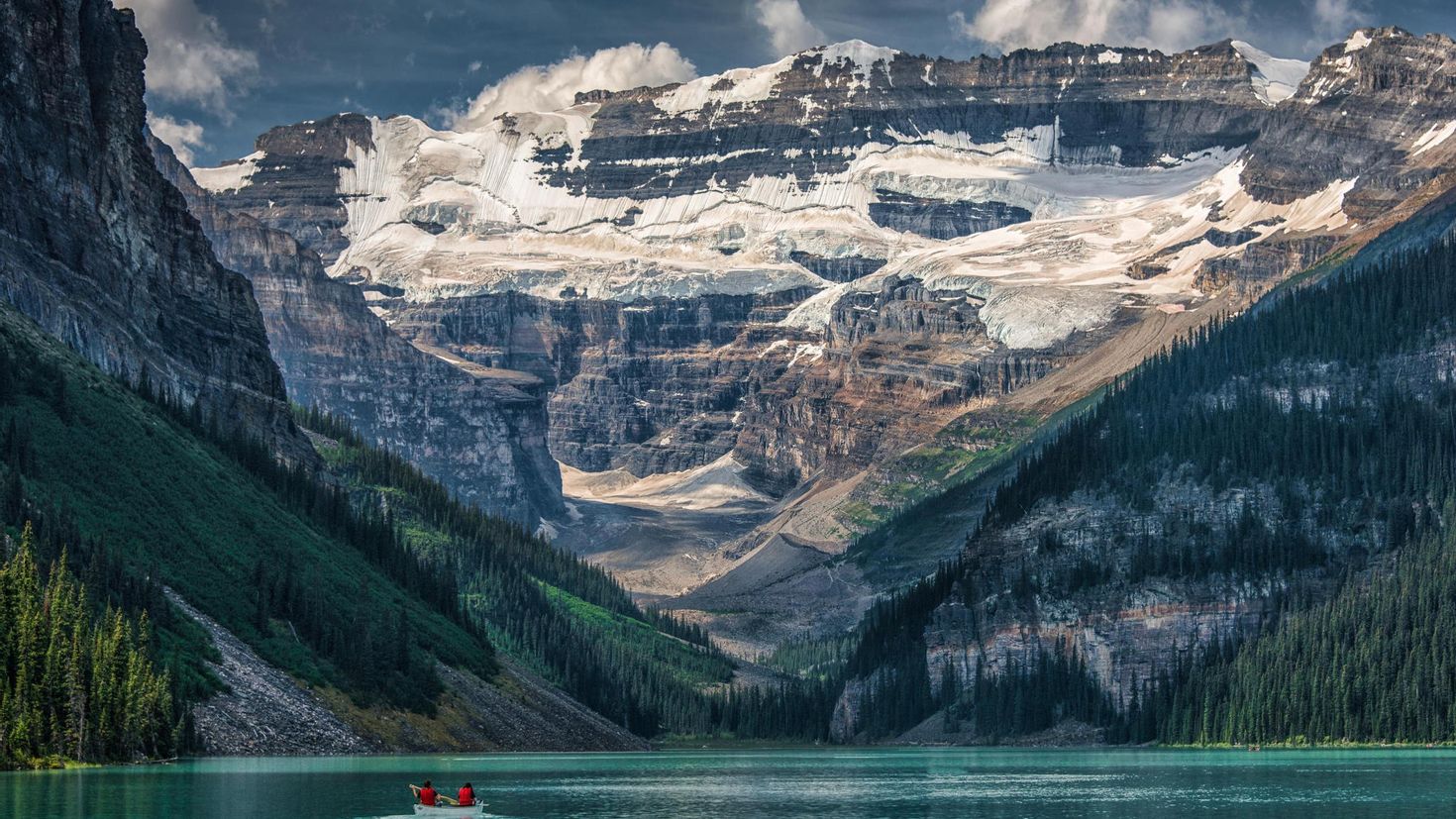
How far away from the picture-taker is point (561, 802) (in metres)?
184

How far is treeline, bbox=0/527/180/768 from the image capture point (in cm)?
17762

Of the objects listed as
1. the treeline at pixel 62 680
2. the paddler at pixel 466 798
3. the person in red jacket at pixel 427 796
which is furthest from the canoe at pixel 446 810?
the treeline at pixel 62 680

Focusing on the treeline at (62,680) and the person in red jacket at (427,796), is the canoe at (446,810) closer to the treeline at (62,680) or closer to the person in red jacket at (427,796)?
the person in red jacket at (427,796)

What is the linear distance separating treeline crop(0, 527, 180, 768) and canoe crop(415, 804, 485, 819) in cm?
3224

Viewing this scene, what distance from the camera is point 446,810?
165m

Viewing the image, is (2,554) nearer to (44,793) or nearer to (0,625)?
(0,625)

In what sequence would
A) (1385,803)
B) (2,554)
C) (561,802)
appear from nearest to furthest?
(1385,803) < (561,802) < (2,554)

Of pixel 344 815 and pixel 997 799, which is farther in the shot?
pixel 997 799

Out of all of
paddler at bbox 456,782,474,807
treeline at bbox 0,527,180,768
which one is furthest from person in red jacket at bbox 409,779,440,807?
treeline at bbox 0,527,180,768

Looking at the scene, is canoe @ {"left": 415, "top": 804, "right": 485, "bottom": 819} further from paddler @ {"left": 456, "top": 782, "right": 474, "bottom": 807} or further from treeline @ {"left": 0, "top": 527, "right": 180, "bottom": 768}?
treeline @ {"left": 0, "top": 527, "right": 180, "bottom": 768}

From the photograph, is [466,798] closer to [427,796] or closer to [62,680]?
[427,796]

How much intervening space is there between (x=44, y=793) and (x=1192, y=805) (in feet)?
261

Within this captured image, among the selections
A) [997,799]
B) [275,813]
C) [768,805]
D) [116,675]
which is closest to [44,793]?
[275,813]

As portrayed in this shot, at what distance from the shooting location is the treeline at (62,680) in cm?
17762
